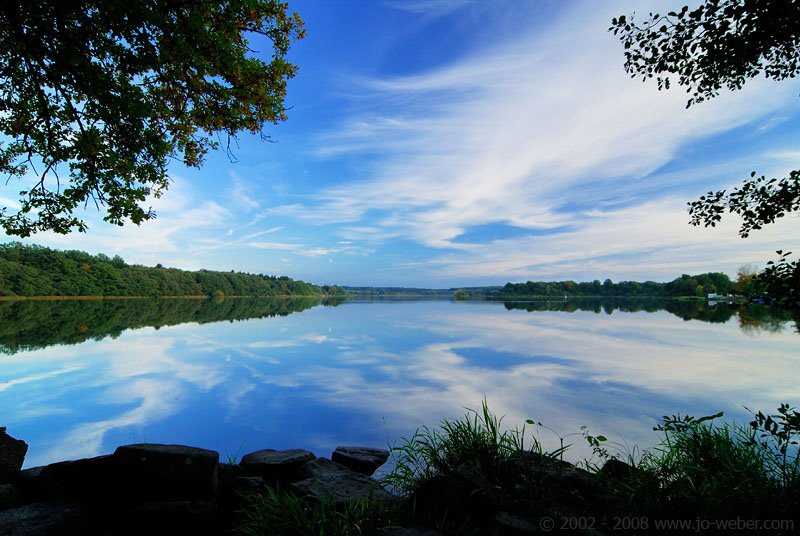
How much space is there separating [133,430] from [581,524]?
10248mm

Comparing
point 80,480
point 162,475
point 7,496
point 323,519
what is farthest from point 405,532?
point 7,496

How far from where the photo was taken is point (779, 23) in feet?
12.6

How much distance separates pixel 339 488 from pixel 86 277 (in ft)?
328

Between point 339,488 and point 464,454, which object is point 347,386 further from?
point 464,454

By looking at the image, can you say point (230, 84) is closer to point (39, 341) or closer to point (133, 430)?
point (133, 430)

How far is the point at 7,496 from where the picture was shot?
14.4 ft

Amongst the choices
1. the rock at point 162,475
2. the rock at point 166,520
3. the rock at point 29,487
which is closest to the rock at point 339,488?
the rock at point 166,520

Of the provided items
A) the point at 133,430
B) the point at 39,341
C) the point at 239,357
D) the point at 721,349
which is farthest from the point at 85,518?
the point at 721,349

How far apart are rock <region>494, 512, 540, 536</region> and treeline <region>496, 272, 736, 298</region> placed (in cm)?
10320

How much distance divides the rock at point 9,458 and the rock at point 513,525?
21.8 feet

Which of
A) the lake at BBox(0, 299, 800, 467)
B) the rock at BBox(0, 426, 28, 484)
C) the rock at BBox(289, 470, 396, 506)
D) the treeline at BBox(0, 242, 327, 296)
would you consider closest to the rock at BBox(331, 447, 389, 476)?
the lake at BBox(0, 299, 800, 467)

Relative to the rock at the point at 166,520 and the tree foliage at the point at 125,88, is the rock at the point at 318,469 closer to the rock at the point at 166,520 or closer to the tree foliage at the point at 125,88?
the rock at the point at 166,520

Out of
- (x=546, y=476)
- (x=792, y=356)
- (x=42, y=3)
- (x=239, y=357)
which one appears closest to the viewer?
(x=546, y=476)

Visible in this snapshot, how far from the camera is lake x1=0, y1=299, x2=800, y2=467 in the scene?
8.83 metres
